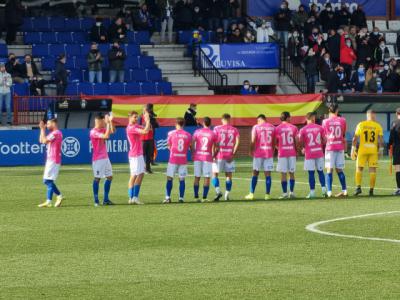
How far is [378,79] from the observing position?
166ft

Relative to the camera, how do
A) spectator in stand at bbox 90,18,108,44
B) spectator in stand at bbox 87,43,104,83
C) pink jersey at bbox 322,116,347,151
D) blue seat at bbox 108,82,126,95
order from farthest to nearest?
spectator in stand at bbox 90,18,108,44 → blue seat at bbox 108,82,126,95 → spectator in stand at bbox 87,43,104,83 → pink jersey at bbox 322,116,347,151

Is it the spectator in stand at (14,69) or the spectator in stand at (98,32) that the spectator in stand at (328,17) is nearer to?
the spectator in stand at (98,32)

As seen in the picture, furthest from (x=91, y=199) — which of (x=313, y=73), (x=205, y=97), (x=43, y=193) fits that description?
(x=313, y=73)

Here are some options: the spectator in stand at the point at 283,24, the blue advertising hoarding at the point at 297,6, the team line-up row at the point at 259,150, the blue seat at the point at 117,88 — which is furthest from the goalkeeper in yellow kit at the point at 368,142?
the blue advertising hoarding at the point at 297,6

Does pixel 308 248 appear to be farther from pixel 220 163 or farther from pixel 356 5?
pixel 356 5

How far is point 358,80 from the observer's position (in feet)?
164

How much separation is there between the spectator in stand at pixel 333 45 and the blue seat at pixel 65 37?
10.7 meters

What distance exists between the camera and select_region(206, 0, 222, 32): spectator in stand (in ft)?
170

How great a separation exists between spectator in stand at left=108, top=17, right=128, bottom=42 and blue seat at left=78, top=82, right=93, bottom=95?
346 cm

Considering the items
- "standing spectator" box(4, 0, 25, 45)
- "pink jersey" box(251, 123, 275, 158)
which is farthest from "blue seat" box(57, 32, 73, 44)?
"pink jersey" box(251, 123, 275, 158)

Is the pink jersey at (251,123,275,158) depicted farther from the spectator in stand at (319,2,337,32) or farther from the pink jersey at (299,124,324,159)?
the spectator in stand at (319,2,337,32)

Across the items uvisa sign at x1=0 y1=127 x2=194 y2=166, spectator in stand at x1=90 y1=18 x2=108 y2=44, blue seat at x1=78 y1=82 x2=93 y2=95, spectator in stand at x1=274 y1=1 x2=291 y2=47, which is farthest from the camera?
spectator in stand at x1=274 y1=1 x2=291 y2=47

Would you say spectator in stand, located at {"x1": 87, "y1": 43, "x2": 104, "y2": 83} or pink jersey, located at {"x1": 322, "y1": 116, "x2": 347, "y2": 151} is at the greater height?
spectator in stand, located at {"x1": 87, "y1": 43, "x2": 104, "y2": 83}

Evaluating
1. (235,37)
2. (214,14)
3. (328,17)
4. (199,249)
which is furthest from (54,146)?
(328,17)
